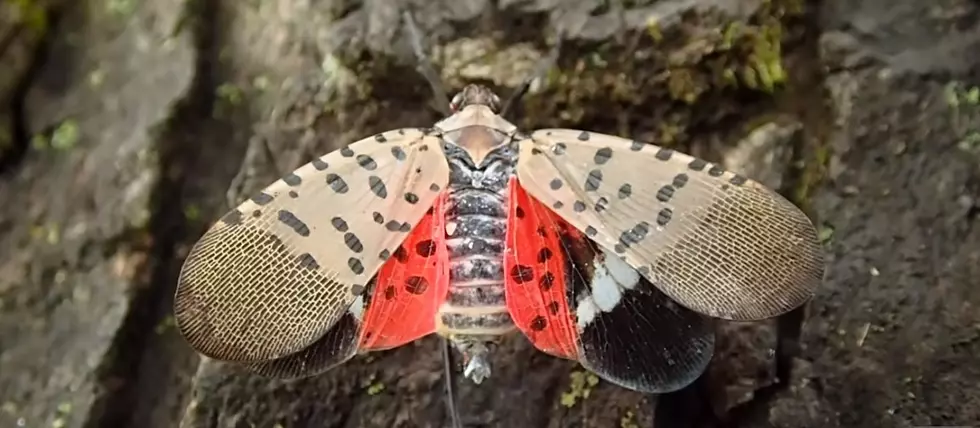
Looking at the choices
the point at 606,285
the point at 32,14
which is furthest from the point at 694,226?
the point at 32,14

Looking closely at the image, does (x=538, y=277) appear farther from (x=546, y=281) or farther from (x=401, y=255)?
(x=401, y=255)

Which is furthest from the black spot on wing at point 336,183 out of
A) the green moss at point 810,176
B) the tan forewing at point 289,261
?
the green moss at point 810,176

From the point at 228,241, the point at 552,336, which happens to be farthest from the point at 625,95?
the point at 228,241

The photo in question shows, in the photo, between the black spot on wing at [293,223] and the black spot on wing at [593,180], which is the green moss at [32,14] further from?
the black spot on wing at [593,180]

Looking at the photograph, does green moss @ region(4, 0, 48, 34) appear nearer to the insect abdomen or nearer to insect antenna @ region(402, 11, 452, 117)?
insect antenna @ region(402, 11, 452, 117)

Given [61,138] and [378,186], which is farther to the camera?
Answer: [61,138]

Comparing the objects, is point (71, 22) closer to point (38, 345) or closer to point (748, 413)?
point (38, 345)
